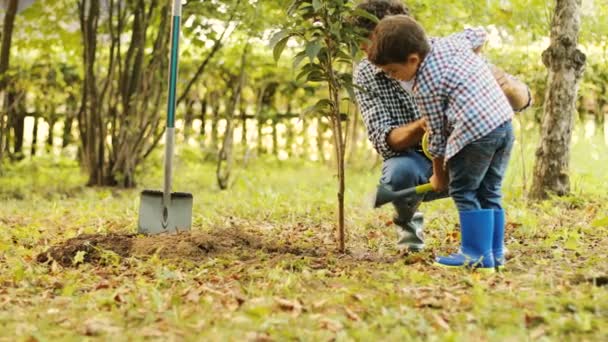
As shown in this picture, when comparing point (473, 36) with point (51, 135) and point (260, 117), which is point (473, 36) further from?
point (51, 135)

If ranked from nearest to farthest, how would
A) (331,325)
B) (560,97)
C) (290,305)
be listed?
(331,325), (290,305), (560,97)

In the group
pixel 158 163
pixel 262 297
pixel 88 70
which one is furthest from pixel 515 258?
pixel 158 163

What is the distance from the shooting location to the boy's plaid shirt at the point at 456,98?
132 inches

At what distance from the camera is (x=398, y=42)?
3369 millimetres

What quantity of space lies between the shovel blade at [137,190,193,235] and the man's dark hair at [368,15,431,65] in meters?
1.73

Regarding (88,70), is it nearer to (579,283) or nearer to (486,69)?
(486,69)

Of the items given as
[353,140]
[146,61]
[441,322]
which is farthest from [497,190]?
[353,140]

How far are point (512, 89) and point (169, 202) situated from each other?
6.70 ft

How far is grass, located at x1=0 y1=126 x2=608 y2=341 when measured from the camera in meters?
2.64

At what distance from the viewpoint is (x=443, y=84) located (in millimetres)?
3375

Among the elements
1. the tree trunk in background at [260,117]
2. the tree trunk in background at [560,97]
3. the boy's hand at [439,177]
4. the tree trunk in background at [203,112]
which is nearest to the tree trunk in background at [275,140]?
the tree trunk in background at [260,117]

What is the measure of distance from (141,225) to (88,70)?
3702 millimetres

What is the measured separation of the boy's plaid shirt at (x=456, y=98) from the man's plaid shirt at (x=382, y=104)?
0.58m

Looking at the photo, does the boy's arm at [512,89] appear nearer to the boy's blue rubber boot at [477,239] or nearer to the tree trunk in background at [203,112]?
the boy's blue rubber boot at [477,239]
